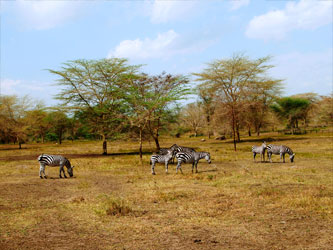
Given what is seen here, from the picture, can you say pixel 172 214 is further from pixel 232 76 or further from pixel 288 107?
pixel 288 107

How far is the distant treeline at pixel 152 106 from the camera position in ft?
105

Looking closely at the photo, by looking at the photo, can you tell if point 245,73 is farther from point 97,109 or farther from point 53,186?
point 53,186

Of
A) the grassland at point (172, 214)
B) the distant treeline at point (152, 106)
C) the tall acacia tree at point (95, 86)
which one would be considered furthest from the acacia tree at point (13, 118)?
the grassland at point (172, 214)

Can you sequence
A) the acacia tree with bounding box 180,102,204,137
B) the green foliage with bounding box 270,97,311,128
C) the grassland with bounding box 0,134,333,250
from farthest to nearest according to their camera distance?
the acacia tree with bounding box 180,102,204,137
the green foliage with bounding box 270,97,311,128
the grassland with bounding box 0,134,333,250

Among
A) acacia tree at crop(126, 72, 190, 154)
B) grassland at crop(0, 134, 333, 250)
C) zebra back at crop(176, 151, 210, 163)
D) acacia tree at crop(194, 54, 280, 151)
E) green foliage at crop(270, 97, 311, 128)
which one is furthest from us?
green foliage at crop(270, 97, 311, 128)

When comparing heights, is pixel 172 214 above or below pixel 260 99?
below

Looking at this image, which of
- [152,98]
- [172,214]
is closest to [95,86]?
[152,98]

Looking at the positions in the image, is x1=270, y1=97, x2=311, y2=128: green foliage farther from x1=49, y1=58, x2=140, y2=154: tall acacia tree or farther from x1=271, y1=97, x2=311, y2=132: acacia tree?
x1=49, y1=58, x2=140, y2=154: tall acacia tree

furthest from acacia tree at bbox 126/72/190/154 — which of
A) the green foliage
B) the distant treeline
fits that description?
the green foliage

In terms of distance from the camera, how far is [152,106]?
2812 centimetres

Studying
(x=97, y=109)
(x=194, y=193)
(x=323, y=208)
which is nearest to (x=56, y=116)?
(x=97, y=109)

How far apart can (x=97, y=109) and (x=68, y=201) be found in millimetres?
27583

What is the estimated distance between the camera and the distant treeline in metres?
32.2

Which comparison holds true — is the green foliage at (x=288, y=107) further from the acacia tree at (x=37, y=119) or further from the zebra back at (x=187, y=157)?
the zebra back at (x=187, y=157)
